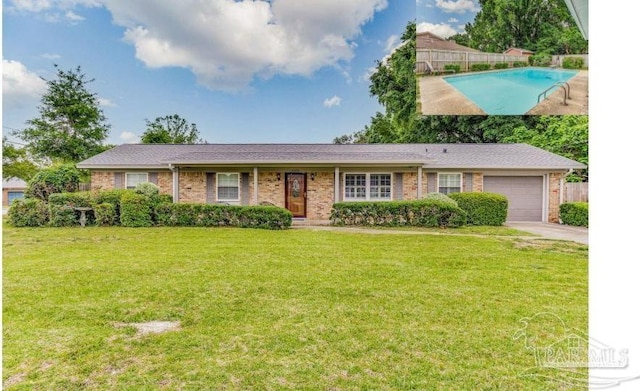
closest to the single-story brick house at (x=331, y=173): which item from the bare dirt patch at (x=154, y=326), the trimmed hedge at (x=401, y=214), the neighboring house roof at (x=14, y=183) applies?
the trimmed hedge at (x=401, y=214)

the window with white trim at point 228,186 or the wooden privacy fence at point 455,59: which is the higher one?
the wooden privacy fence at point 455,59

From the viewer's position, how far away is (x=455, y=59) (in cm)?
278

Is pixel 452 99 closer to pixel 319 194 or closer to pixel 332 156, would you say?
pixel 332 156

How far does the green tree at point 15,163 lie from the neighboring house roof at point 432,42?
3683 mm

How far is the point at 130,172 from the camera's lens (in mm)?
7367

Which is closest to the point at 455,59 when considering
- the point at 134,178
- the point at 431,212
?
the point at 431,212

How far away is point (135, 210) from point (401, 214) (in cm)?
507

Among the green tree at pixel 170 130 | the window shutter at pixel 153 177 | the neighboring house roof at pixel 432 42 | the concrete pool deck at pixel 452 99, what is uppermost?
the neighboring house roof at pixel 432 42

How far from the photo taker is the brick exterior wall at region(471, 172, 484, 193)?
25.5ft

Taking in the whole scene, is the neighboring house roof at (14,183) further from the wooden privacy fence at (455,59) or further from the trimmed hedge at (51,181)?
the wooden privacy fence at (455,59)

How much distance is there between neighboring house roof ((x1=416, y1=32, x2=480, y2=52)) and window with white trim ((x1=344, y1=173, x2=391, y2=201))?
530 cm

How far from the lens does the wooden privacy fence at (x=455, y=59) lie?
2.71 m

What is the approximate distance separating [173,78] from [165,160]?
11.6 feet
